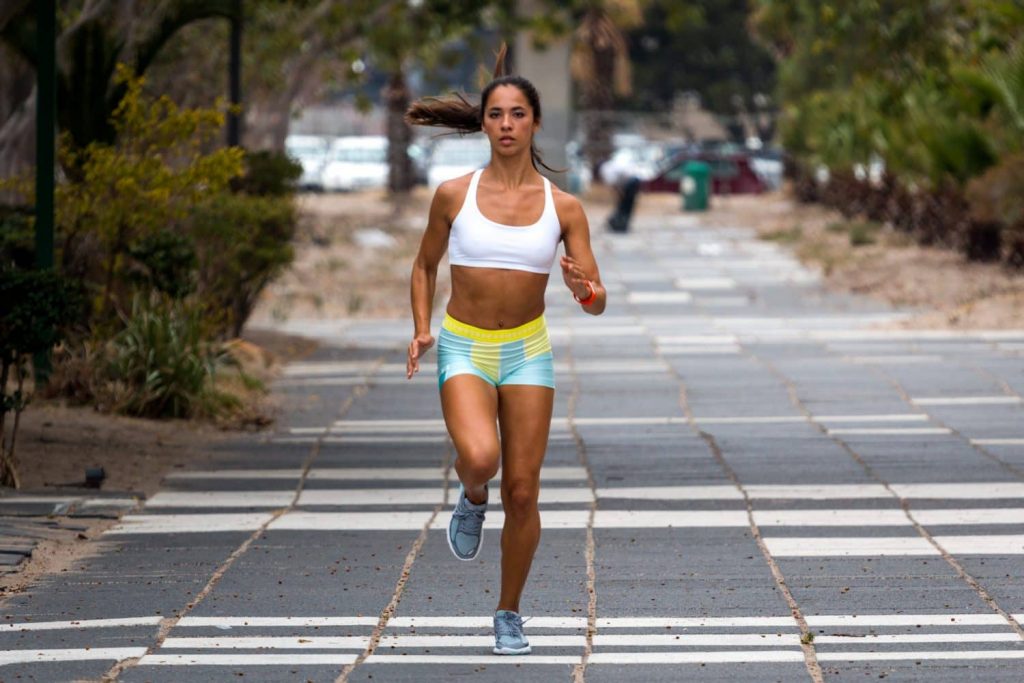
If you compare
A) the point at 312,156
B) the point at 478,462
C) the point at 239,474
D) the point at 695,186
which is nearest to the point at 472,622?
the point at 478,462

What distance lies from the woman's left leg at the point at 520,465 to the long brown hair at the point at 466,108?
777 millimetres

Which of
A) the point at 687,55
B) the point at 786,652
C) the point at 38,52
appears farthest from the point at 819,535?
the point at 687,55

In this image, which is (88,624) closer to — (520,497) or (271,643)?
(271,643)

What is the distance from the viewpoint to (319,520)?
8.97 metres

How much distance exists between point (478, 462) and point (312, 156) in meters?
49.8

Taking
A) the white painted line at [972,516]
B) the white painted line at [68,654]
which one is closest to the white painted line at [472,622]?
the white painted line at [68,654]

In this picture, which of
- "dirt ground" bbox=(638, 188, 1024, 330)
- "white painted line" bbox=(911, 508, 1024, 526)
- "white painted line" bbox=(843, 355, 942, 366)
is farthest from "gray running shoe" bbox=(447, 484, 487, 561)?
"dirt ground" bbox=(638, 188, 1024, 330)

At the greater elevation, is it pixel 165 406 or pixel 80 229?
pixel 80 229

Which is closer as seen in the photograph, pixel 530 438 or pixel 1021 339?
pixel 530 438

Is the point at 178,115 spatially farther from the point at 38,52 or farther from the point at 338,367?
the point at 338,367

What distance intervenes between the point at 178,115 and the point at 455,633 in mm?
7356

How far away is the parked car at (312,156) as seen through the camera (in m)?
51.1

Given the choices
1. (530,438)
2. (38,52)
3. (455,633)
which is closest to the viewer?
(530,438)

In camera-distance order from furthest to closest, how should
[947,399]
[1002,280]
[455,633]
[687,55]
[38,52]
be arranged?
[687,55]
[1002,280]
[947,399]
[38,52]
[455,633]
